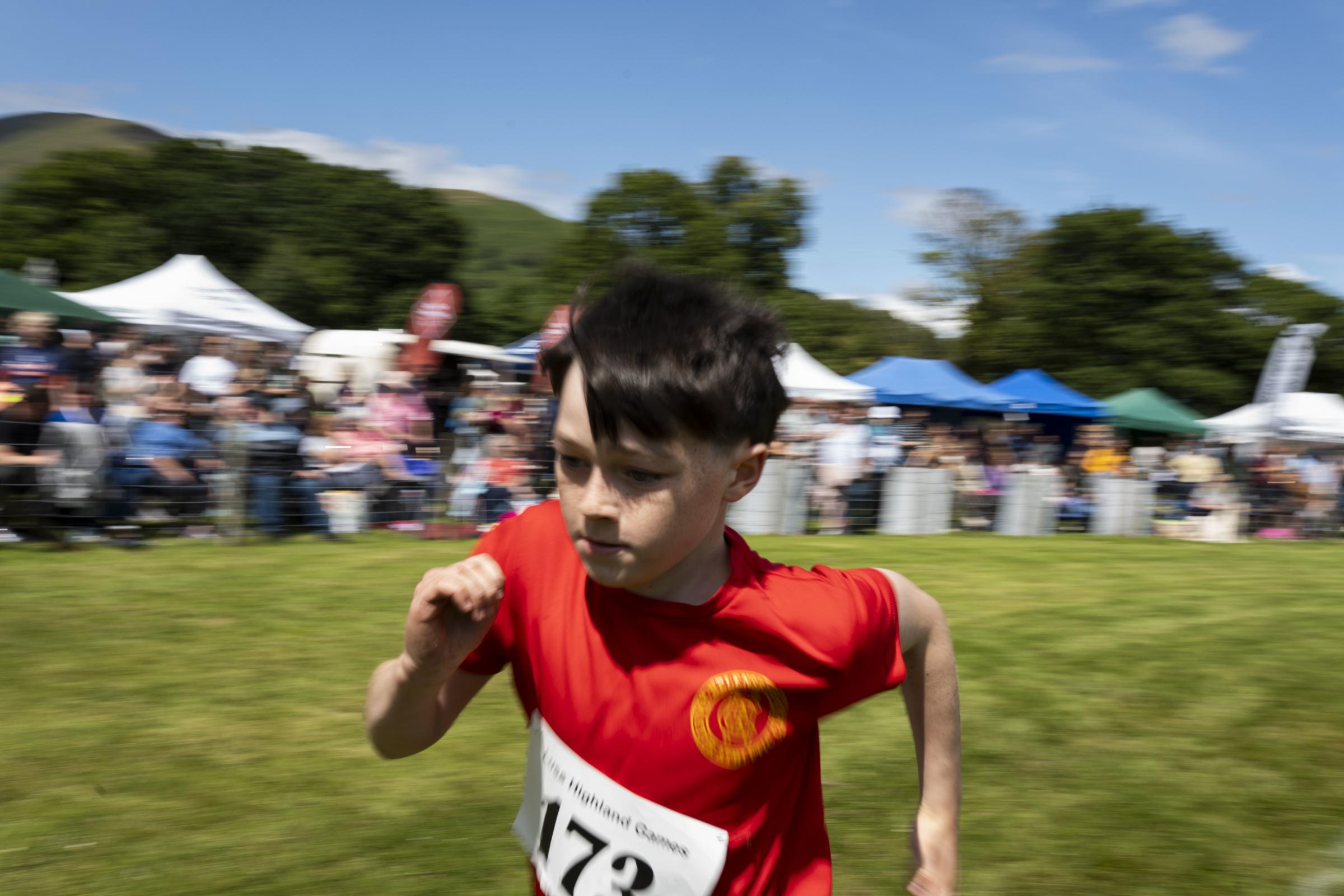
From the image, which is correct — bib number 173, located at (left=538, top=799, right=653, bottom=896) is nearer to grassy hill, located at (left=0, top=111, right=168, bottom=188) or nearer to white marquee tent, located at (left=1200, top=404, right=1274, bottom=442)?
white marquee tent, located at (left=1200, top=404, right=1274, bottom=442)

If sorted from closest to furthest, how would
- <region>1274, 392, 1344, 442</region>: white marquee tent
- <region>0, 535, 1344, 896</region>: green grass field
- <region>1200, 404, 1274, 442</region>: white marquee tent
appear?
<region>0, 535, 1344, 896</region>: green grass field, <region>1274, 392, 1344, 442</region>: white marquee tent, <region>1200, 404, 1274, 442</region>: white marquee tent

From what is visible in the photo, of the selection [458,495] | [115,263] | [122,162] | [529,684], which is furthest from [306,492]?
[122,162]

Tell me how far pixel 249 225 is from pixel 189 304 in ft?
195

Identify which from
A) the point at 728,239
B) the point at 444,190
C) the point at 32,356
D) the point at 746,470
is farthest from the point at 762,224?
the point at 444,190

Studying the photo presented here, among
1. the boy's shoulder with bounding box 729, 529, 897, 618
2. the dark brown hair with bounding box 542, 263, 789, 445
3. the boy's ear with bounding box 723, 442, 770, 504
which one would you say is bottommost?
the boy's shoulder with bounding box 729, 529, 897, 618

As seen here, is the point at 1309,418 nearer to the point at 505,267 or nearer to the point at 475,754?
the point at 475,754

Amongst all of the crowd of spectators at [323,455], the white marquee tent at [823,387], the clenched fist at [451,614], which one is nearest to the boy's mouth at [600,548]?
the clenched fist at [451,614]

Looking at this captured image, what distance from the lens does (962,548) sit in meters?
12.4

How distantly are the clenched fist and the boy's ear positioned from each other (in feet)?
1.29

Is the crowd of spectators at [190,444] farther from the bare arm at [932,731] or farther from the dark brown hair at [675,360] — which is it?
the bare arm at [932,731]

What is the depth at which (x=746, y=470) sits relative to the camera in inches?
72.9

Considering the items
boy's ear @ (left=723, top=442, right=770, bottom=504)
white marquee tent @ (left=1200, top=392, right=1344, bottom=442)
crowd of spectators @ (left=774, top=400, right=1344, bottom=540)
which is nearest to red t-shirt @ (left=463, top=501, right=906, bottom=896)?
boy's ear @ (left=723, top=442, right=770, bottom=504)

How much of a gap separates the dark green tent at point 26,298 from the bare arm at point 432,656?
12.7m

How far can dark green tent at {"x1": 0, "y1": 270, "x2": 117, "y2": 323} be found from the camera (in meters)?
12.6
